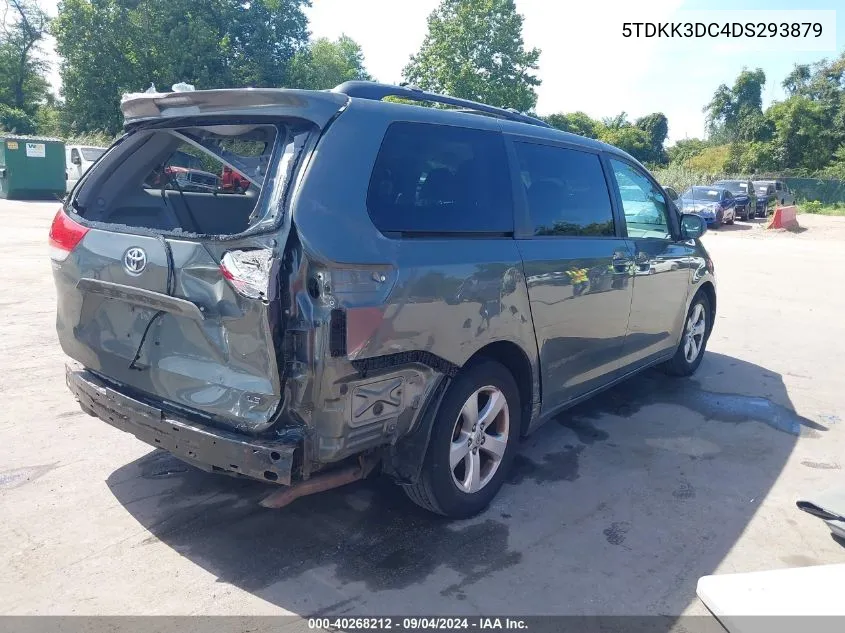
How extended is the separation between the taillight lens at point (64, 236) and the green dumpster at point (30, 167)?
20.9 meters

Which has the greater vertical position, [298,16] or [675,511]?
[298,16]

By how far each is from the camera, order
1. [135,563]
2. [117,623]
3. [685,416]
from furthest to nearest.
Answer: [685,416] → [135,563] → [117,623]

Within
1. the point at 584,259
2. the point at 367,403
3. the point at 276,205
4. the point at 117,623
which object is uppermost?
the point at 276,205

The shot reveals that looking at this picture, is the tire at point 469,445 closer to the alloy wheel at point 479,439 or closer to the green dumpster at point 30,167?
the alloy wheel at point 479,439

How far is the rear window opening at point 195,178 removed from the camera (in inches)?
110

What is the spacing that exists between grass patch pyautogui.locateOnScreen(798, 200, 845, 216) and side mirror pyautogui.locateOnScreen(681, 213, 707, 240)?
1414 inches

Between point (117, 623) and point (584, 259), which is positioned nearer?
point (117, 623)

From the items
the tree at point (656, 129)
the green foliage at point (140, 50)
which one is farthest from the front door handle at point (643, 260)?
the tree at point (656, 129)

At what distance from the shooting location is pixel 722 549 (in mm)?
3365

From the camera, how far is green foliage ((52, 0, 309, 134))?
3259 cm

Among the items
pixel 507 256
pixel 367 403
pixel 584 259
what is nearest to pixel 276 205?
pixel 367 403

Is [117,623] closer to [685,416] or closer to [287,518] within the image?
[287,518]

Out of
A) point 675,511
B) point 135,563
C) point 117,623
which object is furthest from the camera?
point 675,511

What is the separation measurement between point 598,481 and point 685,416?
62.3 inches
